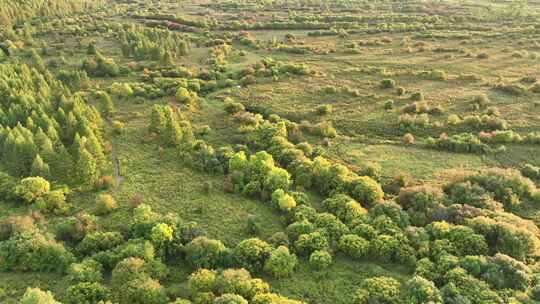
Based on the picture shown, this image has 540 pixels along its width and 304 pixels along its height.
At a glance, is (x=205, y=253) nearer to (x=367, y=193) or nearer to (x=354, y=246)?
(x=354, y=246)

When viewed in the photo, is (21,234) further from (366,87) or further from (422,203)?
(366,87)

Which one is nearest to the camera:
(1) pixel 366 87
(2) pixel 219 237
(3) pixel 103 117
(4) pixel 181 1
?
(2) pixel 219 237

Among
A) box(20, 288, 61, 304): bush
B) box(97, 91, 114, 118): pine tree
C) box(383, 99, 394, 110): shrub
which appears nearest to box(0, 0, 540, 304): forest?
box(20, 288, 61, 304): bush

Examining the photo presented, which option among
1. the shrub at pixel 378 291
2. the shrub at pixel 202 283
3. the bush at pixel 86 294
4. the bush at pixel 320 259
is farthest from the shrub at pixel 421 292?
the bush at pixel 86 294

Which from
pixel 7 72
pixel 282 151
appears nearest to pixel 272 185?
pixel 282 151

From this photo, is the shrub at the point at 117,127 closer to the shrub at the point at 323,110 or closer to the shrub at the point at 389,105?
the shrub at the point at 323,110
